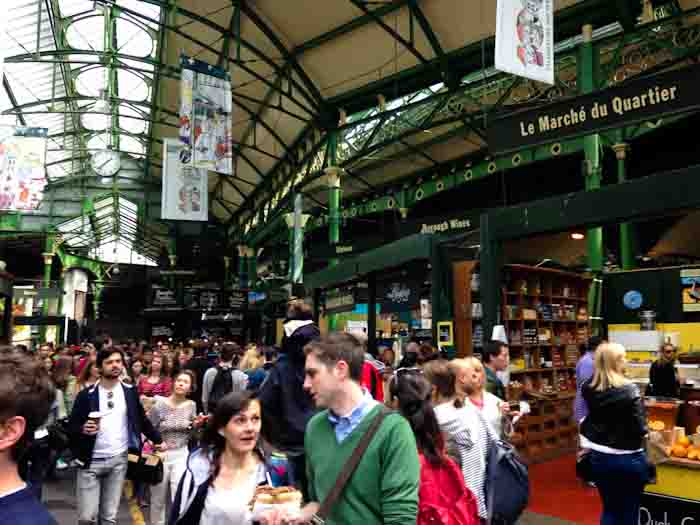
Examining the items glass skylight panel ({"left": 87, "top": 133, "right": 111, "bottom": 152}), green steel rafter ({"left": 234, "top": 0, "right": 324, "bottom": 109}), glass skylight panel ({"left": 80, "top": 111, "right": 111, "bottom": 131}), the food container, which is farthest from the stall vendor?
glass skylight panel ({"left": 87, "top": 133, "right": 111, "bottom": 152})

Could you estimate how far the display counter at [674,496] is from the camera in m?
5.02

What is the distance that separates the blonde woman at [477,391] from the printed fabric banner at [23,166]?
12.6m

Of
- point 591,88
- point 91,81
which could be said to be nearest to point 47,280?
point 91,81

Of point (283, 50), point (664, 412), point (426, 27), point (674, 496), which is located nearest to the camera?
point (674, 496)

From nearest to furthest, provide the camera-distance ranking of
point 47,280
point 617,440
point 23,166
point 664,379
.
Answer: point 617,440, point 664,379, point 23,166, point 47,280

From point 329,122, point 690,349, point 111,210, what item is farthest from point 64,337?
point 690,349

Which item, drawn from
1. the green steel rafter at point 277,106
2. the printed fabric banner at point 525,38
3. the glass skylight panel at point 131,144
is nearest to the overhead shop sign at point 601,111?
the printed fabric banner at point 525,38

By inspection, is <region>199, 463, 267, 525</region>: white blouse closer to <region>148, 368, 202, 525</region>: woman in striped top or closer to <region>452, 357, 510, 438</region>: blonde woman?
<region>452, 357, 510, 438</region>: blonde woman

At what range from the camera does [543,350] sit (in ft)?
34.8

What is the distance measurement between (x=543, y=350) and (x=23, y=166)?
38.3ft

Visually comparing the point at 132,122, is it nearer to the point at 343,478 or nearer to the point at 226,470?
the point at 226,470

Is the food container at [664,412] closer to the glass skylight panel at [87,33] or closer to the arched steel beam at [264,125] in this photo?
the arched steel beam at [264,125]

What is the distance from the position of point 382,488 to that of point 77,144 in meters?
31.0

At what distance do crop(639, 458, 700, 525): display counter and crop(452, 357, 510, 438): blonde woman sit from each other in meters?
1.75
